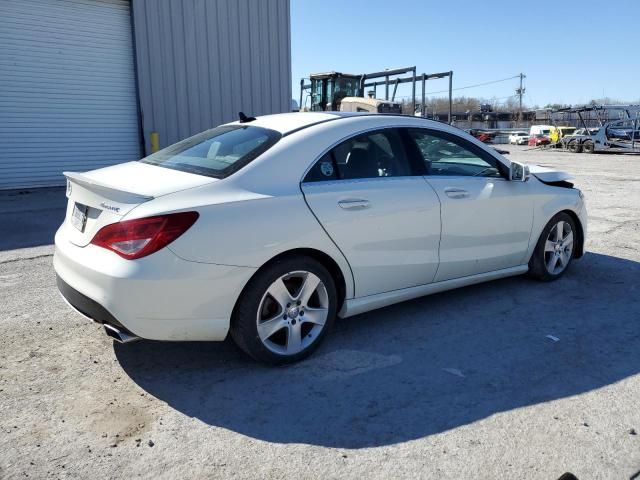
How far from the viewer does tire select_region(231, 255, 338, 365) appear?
322 cm

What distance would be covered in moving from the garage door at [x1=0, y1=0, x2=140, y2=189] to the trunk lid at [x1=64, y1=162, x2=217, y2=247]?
8.82 m

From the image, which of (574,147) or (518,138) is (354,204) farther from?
(518,138)

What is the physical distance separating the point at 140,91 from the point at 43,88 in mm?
1925

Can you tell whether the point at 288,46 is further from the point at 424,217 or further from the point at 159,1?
the point at 424,217

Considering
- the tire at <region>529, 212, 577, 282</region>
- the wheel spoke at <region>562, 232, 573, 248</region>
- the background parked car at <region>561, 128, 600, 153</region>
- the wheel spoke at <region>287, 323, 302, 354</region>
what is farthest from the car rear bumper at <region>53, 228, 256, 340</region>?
the background parked car at <region>561, 128, 600, 153</region>

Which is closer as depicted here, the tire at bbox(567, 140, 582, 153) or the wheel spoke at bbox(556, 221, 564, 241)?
the wheel spoke at bbox(556, 221, 564, 241)

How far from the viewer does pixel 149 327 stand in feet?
9.81

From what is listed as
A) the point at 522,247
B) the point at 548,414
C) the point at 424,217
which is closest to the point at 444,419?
the point at 548,414

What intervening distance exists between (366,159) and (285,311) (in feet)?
4.03

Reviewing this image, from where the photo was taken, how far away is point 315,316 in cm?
352

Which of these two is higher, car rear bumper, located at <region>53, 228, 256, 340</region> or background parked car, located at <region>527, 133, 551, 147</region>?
background parked car, located at <region>527, 133, 551, 147</region>

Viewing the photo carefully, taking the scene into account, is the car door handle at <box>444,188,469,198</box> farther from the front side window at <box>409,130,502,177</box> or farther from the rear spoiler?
the rear spoiler

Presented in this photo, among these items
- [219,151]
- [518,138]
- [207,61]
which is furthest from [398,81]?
[518,138]

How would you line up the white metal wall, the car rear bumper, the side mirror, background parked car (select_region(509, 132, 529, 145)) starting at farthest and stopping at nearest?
background parked car (select_region(509, 132, 529, 145)) → the white metal wall → the side mirror → the car rear bumper
